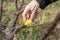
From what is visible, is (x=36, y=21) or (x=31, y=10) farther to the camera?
(x=36, y=21)

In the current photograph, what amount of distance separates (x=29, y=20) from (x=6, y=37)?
0.62 metres

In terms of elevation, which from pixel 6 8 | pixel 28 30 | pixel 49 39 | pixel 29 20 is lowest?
pixel 49 39

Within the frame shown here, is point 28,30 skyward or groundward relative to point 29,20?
groundward

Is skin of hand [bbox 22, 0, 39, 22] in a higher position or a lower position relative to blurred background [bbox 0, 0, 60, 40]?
higher

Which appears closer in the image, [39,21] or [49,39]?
[49,39]

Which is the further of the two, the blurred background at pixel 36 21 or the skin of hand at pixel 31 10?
the blurred background at pixel 36 21

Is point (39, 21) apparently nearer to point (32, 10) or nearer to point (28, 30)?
point (28, 30)

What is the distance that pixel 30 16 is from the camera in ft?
2.03

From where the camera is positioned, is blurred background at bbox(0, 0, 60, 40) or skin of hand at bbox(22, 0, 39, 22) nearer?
skin of hand at bbox(22, 0, 39, 22)

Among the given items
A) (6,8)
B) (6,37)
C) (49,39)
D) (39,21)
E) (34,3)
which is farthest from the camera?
(6,8)

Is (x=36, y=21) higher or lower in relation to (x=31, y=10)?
lower

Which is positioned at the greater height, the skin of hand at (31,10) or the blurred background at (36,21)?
the skin of hand at (31,10)

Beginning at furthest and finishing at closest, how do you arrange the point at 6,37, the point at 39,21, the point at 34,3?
1. the point at 39,21
2. the point at 6,37
3. the point at 34,3

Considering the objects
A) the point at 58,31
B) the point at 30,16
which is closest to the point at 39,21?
the point at 58,31
